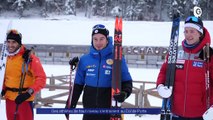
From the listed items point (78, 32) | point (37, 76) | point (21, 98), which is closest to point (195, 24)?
point (37, 76)

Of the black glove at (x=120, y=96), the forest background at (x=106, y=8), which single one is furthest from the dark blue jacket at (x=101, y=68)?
the forest background at (x=106, y=8)

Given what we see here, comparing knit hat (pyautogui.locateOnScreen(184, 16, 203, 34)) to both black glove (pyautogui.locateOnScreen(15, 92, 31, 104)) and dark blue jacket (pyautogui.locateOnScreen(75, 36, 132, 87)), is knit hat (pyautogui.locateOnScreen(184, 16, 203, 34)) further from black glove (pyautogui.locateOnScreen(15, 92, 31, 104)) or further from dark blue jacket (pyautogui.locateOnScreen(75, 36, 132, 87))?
black glove (pyautogui.locateOnScreen(15, 92, 31, 104))

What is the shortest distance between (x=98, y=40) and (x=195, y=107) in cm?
128

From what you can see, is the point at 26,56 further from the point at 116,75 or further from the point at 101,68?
the point at 116,75

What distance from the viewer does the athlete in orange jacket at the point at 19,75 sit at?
375 cm

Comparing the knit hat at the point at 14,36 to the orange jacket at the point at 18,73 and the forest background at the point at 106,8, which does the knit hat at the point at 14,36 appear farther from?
the forest background at the point at 106,8

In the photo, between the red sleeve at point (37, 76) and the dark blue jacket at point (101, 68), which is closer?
the dark blue jacket at point (101, 68)

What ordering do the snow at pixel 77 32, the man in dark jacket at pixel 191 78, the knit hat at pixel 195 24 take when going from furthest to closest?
the snow at pixel 77 32, the knit hat at pixel 195 24, the man in dark jacket at pixel 191 78

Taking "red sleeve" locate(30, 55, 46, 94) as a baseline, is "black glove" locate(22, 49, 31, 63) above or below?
above

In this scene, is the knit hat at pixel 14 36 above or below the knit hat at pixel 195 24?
below

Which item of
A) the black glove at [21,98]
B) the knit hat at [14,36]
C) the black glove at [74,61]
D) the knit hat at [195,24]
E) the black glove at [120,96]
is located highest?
the knit hat at [195,24]

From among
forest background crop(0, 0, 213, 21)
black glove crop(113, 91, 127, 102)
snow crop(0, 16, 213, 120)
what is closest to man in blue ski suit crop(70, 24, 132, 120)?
black glove crop(113, 91, 127, 102)

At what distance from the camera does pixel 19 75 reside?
3.77m

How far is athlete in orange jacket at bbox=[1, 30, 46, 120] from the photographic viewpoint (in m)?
3.75
